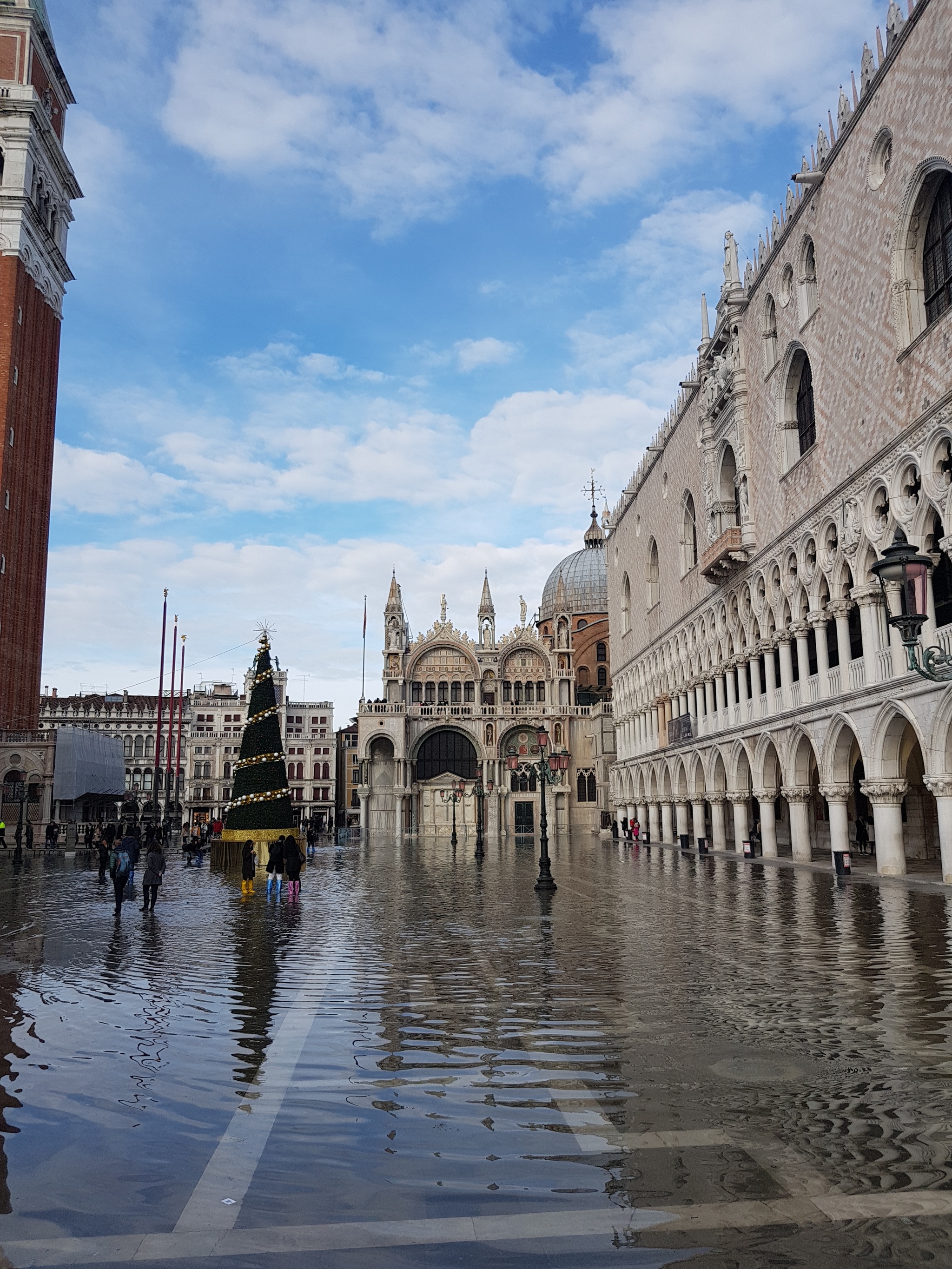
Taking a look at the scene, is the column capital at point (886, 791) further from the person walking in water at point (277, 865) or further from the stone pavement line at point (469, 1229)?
the stone pavement line at point (469, 1229)

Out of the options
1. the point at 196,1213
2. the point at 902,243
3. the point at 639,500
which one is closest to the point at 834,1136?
the point at 196,1213

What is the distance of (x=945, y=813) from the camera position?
2038 centimetres

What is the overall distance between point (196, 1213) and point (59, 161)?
204 ft

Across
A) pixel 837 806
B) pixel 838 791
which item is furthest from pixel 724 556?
pixel 837 806

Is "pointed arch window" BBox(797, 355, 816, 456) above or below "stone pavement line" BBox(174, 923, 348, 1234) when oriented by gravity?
above

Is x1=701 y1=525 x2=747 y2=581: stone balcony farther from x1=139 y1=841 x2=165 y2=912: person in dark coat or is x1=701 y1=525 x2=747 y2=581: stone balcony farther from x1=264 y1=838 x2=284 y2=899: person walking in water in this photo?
x1=139 y1=841 x2=165 y2=912: person in dark coat

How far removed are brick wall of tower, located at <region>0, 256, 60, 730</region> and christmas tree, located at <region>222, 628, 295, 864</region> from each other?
2321 centimetres

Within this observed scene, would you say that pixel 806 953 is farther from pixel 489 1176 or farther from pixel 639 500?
pixel 639 500

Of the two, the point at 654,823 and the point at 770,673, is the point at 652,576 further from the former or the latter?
the point at 770,673

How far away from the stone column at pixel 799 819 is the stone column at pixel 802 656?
2.80 metres

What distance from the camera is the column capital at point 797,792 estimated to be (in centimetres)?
2912

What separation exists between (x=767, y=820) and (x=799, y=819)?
2440mm

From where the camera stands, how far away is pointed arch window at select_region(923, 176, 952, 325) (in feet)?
67.3

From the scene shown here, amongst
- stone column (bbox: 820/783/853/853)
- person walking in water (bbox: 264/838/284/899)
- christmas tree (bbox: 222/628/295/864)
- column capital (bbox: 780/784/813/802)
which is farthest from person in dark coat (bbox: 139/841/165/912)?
column capital (bbox: 780/784/813/802)
